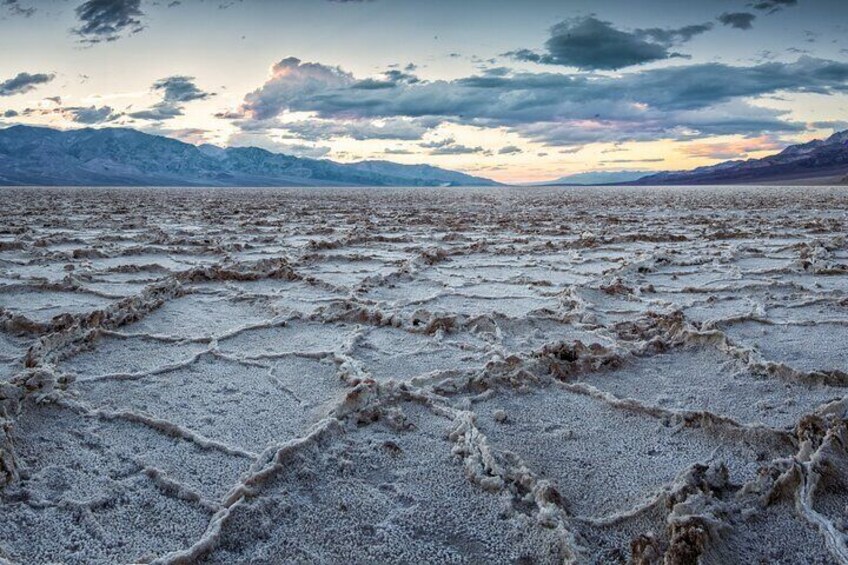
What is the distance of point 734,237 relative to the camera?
27.4 feet

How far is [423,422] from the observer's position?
2.23m

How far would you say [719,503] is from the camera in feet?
5.31

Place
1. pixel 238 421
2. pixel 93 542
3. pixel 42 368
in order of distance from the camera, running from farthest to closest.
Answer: pixel 42 368 < pixel 238 421 < pixel 93 542

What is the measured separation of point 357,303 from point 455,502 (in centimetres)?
240

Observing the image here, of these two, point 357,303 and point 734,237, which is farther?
point 734,237

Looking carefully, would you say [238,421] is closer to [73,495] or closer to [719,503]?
[73,495]

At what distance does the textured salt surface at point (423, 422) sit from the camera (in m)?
1.56

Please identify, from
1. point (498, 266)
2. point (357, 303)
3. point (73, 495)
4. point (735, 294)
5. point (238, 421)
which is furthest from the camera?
point (498, 266)

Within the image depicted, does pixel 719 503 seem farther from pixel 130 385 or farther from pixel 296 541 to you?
pixel 130 385

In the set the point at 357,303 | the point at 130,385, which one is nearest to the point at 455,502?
the point at 130,385

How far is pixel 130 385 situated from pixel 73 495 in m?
0.89

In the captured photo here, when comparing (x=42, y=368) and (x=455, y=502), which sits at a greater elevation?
(x=42, y=368)

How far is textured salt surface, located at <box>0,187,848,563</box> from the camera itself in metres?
1.56

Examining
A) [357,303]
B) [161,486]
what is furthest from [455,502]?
[357,303]
